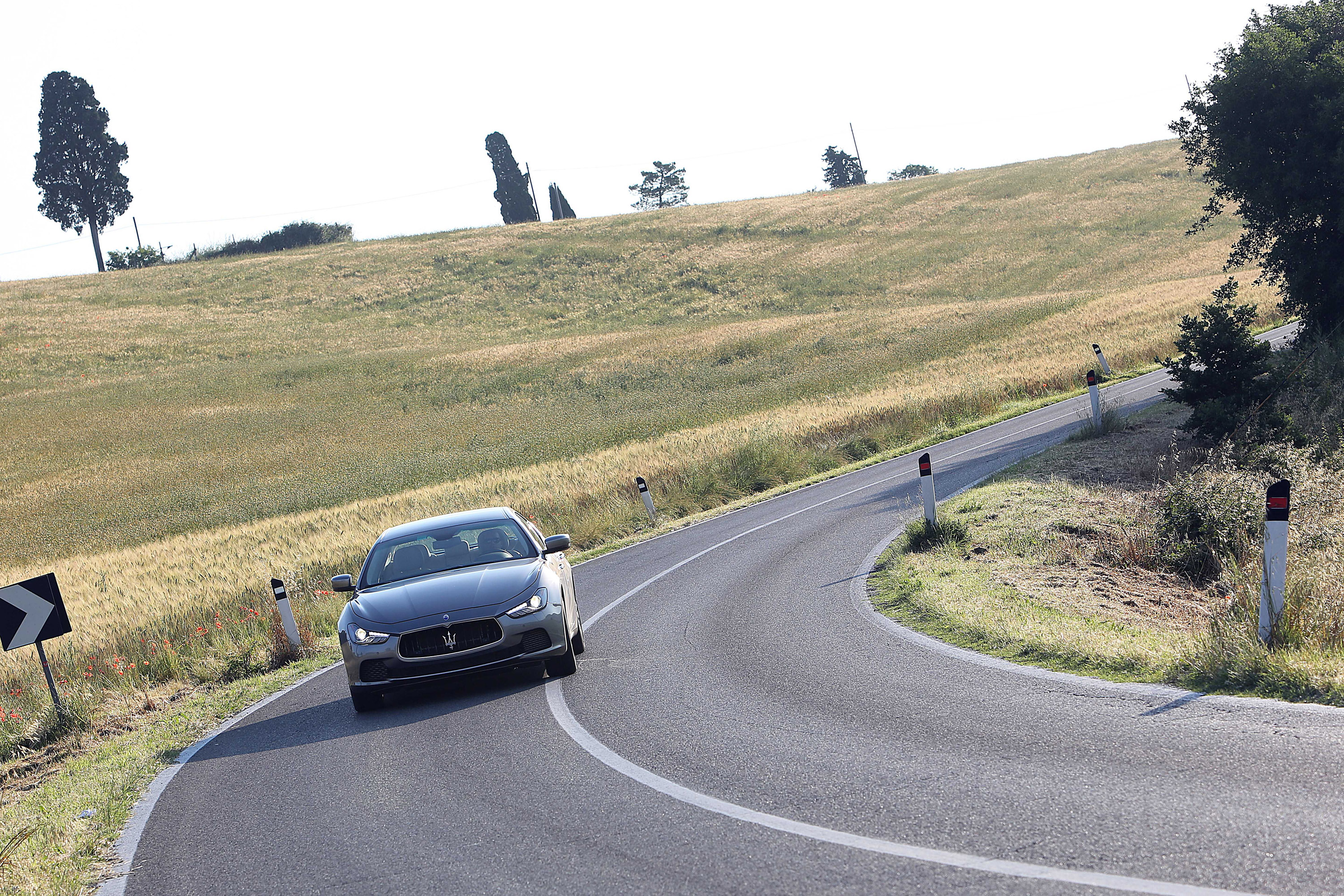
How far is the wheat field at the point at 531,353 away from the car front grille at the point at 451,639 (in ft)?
29.2

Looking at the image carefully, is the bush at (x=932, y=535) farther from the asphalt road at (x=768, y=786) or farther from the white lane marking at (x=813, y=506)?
the white lane marking at (x=813, y=506)

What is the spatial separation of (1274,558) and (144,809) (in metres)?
7.52

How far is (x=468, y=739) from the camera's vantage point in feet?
25.7

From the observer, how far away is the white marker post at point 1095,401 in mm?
19062

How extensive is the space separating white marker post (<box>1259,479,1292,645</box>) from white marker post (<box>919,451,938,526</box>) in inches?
230

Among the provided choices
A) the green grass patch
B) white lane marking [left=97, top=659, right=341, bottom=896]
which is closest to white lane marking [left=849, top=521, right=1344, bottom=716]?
white lane marking [left=97, top=659, right=341, bottom=896]

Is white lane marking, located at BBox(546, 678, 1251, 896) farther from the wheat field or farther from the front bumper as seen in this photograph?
the wheat field

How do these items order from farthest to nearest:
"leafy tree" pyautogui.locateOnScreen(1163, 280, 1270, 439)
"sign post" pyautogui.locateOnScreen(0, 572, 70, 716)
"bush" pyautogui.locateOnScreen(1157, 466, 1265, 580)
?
"leafy tree" pyautogui.locateOnScreen(1163, 280, 1270, 439)
"bush" pyautogui.locateOnScreen(1157, 466, 1265, 580)
"sign post" pyautogui.locateOnScreen(0, 572, 70, 716)

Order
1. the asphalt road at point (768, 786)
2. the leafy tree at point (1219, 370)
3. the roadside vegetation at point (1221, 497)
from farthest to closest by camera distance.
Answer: the leafy tree at point (1219, 370) < the roadside vegetation at point (1221, 497) < the asphalt road at point (768, 786)

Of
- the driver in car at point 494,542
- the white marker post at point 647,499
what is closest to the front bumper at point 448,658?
the driver in car at point 494,542

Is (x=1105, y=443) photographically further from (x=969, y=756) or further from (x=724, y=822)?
(x=724, y=822)

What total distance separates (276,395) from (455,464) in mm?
21845

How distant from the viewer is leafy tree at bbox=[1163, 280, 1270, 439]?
632 inches

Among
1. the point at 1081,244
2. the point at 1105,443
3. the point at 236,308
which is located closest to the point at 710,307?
the point at 1081,244
